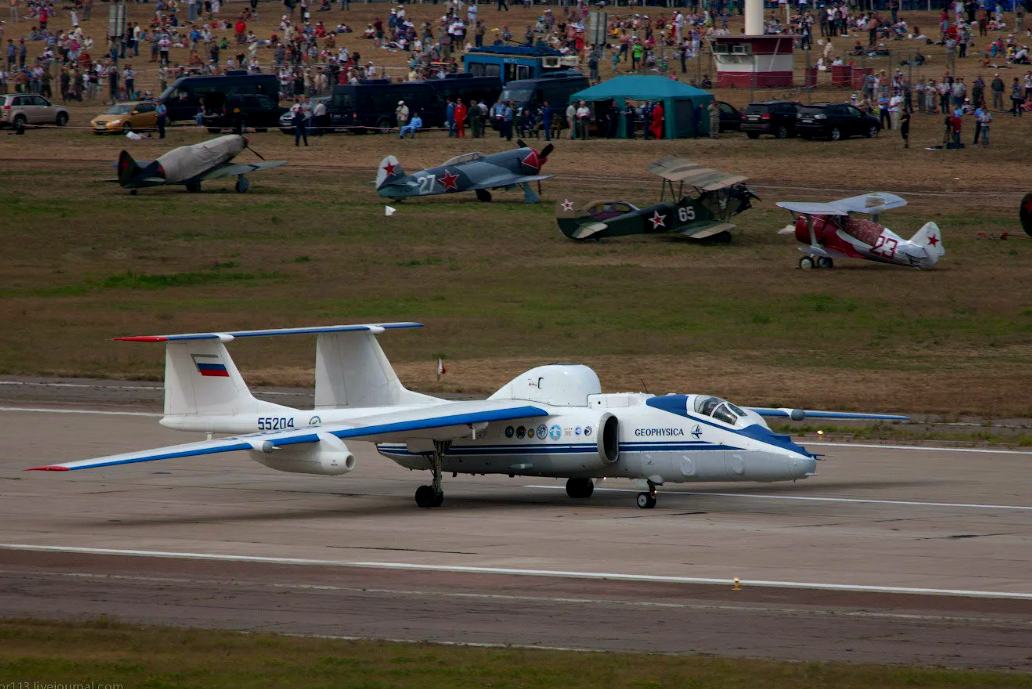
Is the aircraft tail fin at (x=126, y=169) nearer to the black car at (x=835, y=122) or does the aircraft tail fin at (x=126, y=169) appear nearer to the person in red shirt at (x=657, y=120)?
the person in red shirt at (x=657, y=120)

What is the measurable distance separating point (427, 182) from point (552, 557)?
41.9 meters

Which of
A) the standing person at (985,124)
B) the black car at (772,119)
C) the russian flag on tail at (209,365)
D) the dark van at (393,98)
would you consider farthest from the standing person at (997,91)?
the russian flag on tail at (209,365)

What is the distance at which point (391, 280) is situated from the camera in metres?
48.3

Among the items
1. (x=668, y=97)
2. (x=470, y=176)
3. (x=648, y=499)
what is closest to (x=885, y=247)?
(x=470, y=176)

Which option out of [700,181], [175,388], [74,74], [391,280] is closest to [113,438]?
[175,388]

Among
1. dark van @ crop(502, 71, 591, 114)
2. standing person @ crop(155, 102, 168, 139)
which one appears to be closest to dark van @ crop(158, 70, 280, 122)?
standing person @ crop(155, 102, 168, 139)

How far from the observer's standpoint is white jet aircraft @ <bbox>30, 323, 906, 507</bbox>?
77.8 ft

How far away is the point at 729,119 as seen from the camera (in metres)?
77.1

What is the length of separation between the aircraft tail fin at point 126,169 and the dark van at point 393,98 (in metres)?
19.2

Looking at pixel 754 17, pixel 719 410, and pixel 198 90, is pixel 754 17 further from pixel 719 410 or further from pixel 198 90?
pixel 719 410

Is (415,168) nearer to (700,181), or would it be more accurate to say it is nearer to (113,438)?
(700,181)

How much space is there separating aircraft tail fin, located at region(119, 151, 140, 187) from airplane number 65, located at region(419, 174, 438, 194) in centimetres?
1286

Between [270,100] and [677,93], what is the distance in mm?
24045

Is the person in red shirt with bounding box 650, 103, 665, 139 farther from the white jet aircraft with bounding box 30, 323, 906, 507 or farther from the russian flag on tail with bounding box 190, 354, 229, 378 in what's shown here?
the russian flag on tail with bounding box 190, 354, 229, 378
